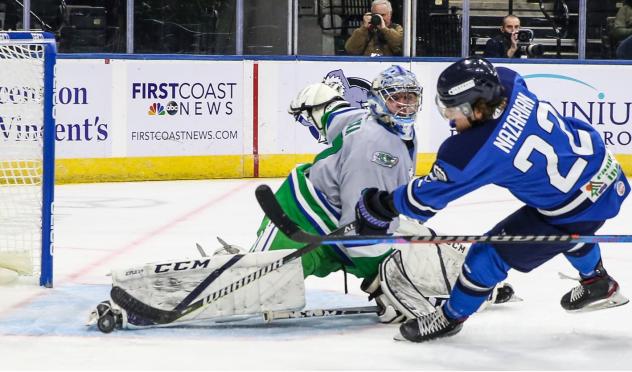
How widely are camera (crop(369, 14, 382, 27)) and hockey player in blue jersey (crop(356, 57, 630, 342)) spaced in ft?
17.2

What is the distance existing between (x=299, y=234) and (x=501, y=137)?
67cm

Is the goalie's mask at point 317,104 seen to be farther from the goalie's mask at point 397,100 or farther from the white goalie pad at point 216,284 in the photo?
the white goalie pad at point 216,284

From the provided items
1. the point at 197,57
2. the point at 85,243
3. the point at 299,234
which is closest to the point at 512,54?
the point at 197,57

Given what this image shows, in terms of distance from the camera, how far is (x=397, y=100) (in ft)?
12.4

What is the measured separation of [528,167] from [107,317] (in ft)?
4.41

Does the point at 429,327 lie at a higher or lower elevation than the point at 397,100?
lower

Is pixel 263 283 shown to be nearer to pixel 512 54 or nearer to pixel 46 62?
pixel 46 62

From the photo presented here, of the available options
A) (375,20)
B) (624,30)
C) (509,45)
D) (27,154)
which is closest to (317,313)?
(27,154)

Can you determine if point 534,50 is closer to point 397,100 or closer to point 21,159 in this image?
point 21,159

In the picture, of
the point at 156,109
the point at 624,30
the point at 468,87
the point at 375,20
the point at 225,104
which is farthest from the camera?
the point at 624,30

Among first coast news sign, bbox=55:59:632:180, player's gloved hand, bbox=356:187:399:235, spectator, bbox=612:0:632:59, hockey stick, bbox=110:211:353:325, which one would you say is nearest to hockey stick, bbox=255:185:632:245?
player's gloved hand, bbox=356:187:399:235

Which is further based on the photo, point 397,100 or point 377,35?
point 377,35

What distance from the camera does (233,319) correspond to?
13.1ft

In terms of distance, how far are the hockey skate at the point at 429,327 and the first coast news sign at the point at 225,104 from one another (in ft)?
15.0
